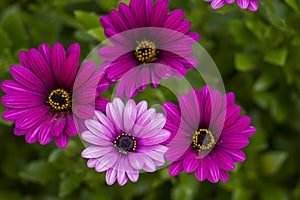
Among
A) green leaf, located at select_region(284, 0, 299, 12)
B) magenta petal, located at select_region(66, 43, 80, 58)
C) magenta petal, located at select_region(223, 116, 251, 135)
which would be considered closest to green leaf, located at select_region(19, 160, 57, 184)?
magenta petal, located at select_region(66, 43, 80, 58)

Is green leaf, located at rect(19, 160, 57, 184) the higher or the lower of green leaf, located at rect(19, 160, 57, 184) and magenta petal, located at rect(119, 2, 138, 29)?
the lower

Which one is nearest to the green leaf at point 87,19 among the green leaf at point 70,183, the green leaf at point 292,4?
the green leaf at point 70,183

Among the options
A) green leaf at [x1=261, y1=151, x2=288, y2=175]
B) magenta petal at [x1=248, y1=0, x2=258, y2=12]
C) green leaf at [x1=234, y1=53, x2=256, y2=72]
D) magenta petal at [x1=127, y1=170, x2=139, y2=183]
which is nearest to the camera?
magenta petal at [x1=127, y1=170, x2=139, y2=183]

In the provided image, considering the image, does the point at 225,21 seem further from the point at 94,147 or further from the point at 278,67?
the point at 94,147

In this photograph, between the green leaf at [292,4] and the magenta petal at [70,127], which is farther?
the green leaf at [292,4]

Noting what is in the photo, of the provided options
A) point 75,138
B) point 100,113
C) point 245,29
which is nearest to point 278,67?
point 245,29

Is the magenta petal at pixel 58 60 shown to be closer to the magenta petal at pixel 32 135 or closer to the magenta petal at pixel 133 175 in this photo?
the magenta petal at pixel 32 135

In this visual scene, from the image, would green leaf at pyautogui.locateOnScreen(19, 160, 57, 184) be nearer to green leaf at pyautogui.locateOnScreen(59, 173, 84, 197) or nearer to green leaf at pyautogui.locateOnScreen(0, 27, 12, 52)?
green leaf at pyautogui.locateOnScreen(59, 173, 84, 197)
